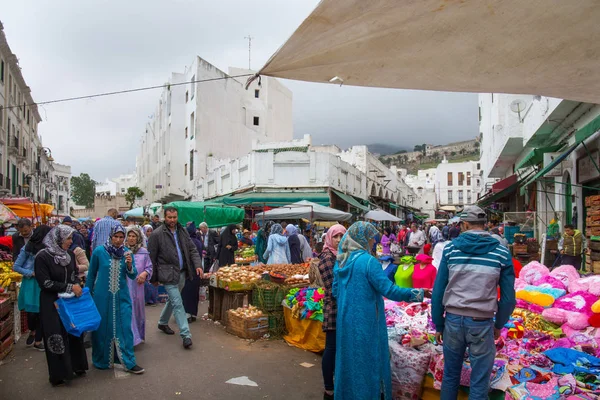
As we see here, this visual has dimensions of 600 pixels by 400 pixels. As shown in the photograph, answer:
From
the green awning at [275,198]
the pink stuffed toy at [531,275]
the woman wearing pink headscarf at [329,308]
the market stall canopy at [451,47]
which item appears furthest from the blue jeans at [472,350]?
the green awning at [275,198]

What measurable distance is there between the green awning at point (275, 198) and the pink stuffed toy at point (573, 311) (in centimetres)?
→ 1751

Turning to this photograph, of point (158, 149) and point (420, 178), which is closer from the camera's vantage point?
point (158, 149)

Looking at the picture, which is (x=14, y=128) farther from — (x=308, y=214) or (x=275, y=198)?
(x=308, y=214)

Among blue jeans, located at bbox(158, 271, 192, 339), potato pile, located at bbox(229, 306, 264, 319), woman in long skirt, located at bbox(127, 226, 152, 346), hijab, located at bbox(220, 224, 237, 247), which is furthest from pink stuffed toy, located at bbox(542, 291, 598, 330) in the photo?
hijab, located at bbox(220, 224, 237, 247)

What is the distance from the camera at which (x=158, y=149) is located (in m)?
46.3

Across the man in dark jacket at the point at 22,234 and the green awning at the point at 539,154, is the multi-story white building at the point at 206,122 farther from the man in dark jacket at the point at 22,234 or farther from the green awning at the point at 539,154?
the man in dark jacket at the point at 22,234

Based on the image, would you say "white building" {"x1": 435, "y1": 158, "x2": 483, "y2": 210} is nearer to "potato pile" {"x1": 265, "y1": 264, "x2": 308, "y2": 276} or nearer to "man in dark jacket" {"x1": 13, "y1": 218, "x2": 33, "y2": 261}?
"potato pile" {"x1": 265, "y1": 264, "x2": 308, "y2": 276}

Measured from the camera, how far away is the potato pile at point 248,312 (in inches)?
271

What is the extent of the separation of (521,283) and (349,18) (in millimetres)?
5696

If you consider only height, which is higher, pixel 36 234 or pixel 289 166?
pixel 289 166

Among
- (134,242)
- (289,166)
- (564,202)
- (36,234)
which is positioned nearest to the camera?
(36,234)

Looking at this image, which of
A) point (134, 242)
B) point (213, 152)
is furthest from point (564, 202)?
point (213, 152)

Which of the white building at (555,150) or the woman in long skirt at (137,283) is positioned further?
the white building at (555,150)

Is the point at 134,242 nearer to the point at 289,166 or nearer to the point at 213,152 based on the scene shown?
the point at 289,166
